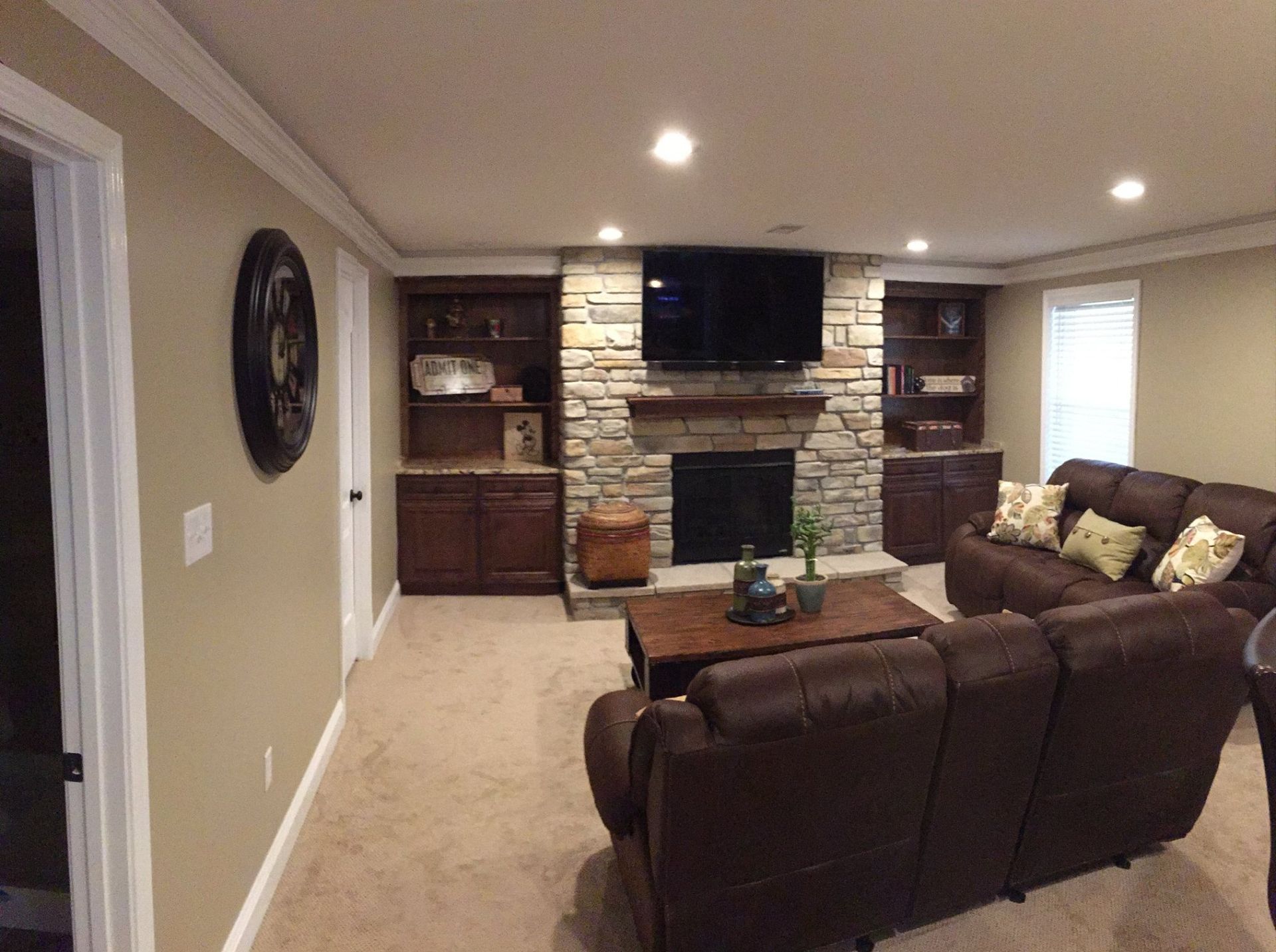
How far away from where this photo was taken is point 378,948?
7.17 feet

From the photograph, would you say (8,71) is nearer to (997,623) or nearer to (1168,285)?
(997,623)

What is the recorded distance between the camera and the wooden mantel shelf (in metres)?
5.16

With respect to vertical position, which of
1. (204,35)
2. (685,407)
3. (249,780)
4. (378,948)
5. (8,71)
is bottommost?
(378,948)

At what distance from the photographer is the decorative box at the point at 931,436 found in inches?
238

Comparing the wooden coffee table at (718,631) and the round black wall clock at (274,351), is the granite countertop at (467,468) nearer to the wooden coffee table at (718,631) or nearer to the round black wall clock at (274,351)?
the wooden coffee table at (718,631)

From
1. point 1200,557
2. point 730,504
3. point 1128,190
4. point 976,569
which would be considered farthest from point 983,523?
point 1128,190

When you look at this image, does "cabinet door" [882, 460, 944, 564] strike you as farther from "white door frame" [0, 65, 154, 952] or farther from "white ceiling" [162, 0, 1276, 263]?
"white door frame" [0, 65, 154, 952]

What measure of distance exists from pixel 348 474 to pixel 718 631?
82.7 inches

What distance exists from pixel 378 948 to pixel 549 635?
252 cm

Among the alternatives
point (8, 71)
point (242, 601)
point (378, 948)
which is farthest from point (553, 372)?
point (8, 71)

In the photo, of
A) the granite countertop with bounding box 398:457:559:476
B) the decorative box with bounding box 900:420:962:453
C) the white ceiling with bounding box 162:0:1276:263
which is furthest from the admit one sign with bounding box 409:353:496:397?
the decorative box with bounding box 900:420:962:453

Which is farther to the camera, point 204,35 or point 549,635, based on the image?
point 549,635

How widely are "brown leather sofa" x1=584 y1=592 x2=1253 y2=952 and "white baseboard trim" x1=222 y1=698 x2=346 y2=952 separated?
1.04 metres

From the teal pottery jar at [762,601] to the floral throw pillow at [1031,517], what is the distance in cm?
211
